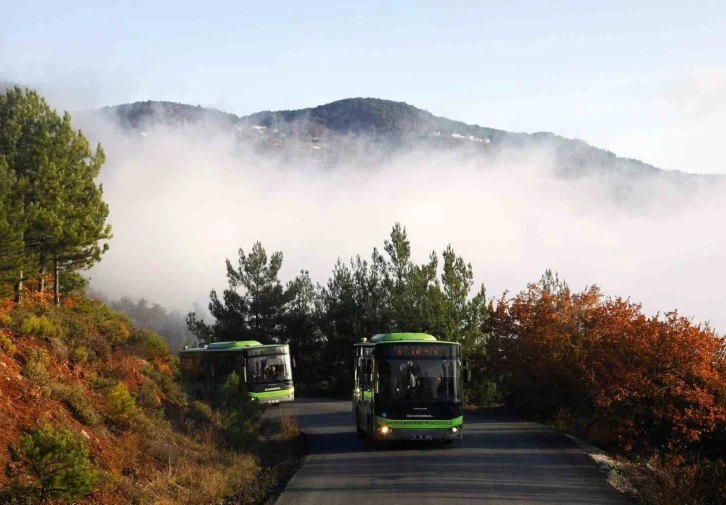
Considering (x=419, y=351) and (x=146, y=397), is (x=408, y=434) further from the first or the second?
(x=146, y=397)

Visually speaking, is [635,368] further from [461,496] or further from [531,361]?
[461,496]

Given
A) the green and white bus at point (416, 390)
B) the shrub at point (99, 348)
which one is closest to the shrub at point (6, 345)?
the shrub at point (99, 348)

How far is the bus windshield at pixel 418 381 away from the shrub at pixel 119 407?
7.01 m

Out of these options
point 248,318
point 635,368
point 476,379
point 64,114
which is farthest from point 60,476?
point 248,318

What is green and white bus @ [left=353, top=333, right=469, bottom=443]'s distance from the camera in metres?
20.8

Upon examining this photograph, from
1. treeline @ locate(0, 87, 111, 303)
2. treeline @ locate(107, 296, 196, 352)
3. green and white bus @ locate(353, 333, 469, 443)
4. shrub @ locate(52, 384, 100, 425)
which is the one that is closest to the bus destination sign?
green and white bus @ locate(353, 333, 469, 443)

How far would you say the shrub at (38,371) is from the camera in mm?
16656

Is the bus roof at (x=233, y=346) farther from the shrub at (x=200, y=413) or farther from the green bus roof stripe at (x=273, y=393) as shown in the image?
the shrub at (x=200, y=413)

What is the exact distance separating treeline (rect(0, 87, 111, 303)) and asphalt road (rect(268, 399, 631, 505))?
661 inches

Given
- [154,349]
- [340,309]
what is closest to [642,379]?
[154,349]

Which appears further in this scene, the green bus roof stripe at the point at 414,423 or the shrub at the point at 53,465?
the green bus roof stripe at the point at 414,423

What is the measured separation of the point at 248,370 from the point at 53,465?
28797mm

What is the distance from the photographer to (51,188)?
1344 inches

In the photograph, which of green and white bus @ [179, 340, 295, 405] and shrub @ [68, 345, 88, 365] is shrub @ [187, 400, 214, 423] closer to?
shrub @ [68, 345, 88, 365]
